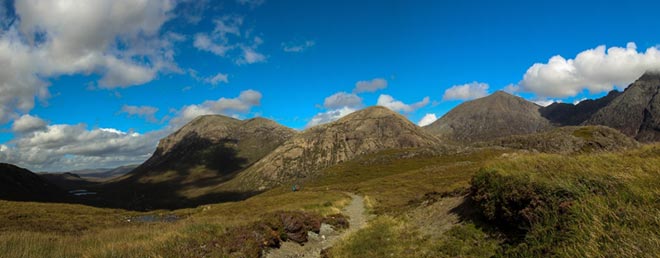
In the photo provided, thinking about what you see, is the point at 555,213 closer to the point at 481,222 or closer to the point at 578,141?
the point at 481,222

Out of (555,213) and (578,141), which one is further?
(578,141)

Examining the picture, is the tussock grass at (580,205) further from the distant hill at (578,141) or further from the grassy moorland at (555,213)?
the distant hill at (578,141)

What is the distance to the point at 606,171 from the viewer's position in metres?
11.1

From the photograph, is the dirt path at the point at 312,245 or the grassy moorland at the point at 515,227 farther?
the dirt path at the point at 312,245

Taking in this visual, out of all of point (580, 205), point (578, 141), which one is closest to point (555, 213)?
point (580, 205)

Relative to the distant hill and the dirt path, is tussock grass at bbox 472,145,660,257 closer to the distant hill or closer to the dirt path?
the dirt path

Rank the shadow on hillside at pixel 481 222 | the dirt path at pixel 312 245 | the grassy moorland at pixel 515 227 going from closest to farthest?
the grassy moorland at pixel 515 227 → the shadow on hillside at pixel 481 222 → the dirt path at pixel 312 245

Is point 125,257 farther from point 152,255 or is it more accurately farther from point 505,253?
point 505,253

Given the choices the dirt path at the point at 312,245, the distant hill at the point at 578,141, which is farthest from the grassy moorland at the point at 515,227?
the distant hill at the point at 578,141

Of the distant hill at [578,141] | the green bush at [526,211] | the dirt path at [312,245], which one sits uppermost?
the distant hill at [578,141]

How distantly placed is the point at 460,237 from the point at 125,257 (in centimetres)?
1431

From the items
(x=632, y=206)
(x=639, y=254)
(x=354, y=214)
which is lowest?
(x=354, y=214)

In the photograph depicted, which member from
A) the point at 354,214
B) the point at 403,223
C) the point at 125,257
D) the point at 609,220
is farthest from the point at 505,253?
the point at 354,214

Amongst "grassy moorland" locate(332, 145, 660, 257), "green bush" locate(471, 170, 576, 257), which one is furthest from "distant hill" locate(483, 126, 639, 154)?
"green bush" locate(471, 170, 576, 257)
